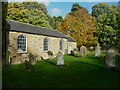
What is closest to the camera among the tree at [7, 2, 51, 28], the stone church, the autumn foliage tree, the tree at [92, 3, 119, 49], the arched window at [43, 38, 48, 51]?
the stone church

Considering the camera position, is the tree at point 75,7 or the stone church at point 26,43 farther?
the tree at point 75,7

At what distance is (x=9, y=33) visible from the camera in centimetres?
2230

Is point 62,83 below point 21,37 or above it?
below

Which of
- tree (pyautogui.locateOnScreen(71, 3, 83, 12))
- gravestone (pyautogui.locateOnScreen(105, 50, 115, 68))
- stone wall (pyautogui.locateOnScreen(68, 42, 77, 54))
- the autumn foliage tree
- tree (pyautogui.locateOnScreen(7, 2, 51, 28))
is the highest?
tree (pyautogui.locateOnScreen(71, 3, 83, 12))

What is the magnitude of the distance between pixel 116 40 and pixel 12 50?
2912 cm

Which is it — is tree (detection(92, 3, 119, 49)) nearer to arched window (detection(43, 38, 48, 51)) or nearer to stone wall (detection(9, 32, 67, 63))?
stone wall (detection(9, 32, 67, 63))

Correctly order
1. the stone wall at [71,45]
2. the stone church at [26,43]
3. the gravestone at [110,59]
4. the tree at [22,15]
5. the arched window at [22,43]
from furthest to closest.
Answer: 1. the tree at [22,15]
2. the stone wall at [71,45]
3. the arched window at [22,43]
4. the stone church at [26,43]
5. the gravestone at [110,59]

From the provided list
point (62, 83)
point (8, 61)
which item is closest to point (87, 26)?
point (8, 61)

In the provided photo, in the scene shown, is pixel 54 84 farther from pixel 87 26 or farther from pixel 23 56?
pixel 87 26

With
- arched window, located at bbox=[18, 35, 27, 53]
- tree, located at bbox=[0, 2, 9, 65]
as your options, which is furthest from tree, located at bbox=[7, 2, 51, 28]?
tree, located at bbox=[0, 2, 9, 65]

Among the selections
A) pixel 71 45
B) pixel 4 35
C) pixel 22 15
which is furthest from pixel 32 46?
pixel 22 15

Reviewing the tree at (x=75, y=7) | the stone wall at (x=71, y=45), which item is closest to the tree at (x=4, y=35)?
the stone wall at (x=71, y=45)

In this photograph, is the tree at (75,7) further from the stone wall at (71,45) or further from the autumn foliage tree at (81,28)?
the stone wall at (71,45)

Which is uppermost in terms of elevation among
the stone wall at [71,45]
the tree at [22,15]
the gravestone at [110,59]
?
the tree at [22,15]
